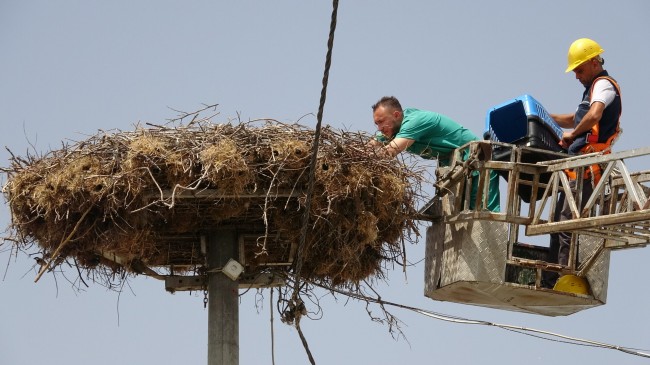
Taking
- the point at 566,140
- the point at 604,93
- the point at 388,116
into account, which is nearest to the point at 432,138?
the point at 388,116

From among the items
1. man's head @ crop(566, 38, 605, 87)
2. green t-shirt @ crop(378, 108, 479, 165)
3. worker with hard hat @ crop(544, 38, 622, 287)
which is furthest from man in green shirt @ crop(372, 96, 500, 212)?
man's head @ crop(566, 38, 605, 87)

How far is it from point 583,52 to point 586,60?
0.26ft

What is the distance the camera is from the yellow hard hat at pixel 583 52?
15102 millimetres

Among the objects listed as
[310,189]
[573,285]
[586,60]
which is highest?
[586,60]

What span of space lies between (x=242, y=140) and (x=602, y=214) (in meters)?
3.04

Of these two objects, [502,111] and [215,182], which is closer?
[215,182]

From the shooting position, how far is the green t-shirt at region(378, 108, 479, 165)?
50.1 feet

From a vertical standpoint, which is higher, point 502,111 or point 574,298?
point 502,111

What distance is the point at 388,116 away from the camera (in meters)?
15.9

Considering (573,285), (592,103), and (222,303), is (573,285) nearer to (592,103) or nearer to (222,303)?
(592,103)

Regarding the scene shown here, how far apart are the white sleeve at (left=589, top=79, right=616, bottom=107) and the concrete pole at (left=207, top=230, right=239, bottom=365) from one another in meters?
3.41

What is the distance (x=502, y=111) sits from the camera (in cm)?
1502

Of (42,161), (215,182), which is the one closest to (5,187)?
(42,161)

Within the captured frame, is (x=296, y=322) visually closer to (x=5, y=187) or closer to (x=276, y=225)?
(x=276, y=225)
